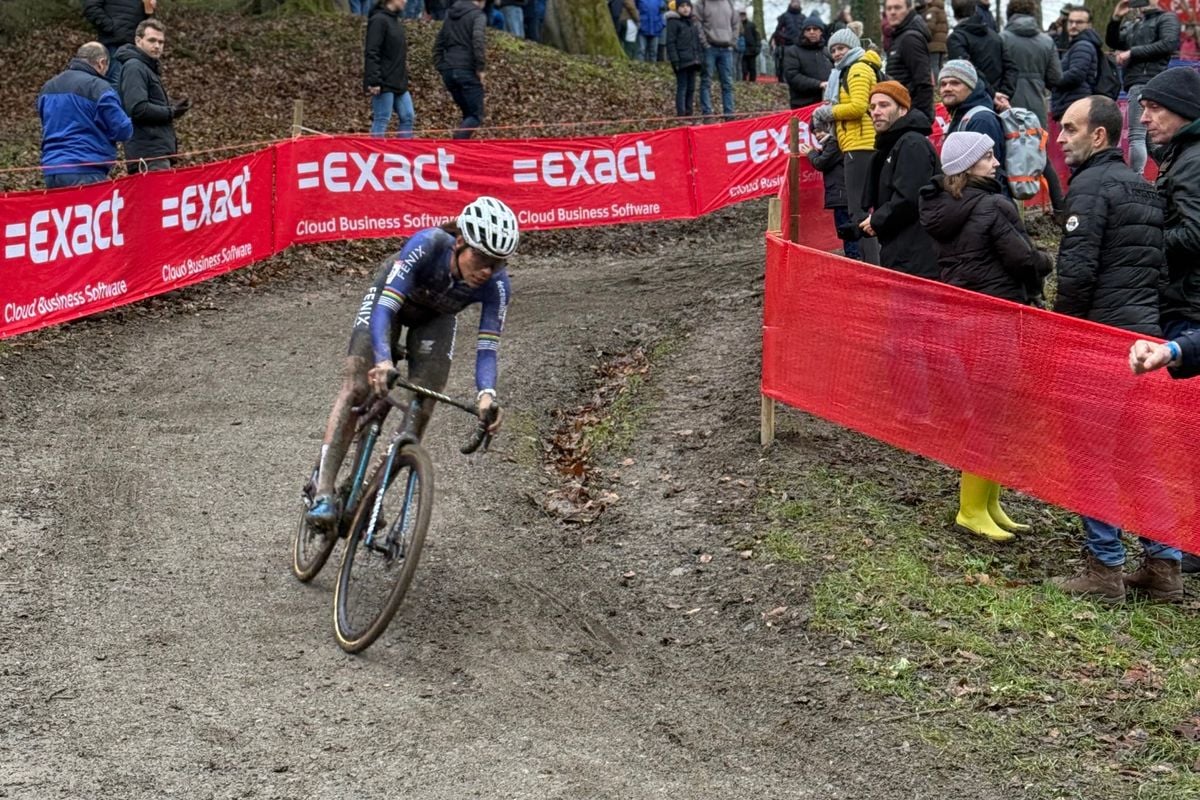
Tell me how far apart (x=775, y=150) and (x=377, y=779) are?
13375mm

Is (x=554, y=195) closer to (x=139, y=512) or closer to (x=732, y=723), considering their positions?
(x=139, y=512)

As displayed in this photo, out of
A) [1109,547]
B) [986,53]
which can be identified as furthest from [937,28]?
[1109,547]

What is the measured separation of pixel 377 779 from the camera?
221 inches

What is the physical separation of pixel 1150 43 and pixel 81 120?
10572 mm

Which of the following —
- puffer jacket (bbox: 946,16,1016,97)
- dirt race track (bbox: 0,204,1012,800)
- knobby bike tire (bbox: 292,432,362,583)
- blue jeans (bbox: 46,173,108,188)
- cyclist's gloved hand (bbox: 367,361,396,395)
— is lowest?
dirt race track (bbox: 0,204,1012,800)

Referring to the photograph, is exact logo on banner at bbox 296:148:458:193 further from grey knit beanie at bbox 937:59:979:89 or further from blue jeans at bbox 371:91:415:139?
grey knit beanie at bbox 937:59:979:89

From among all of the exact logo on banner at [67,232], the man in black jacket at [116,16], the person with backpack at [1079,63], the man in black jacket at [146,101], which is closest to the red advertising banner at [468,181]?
the man in black jacket at [146,101]

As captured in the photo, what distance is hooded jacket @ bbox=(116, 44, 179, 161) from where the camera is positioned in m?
13.9

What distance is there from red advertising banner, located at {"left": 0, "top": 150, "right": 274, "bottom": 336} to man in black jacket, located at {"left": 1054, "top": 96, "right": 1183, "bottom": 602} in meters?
→ 8.41

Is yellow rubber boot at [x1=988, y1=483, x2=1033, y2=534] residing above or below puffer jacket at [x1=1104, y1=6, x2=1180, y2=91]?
below

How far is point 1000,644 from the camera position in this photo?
22.7 ft

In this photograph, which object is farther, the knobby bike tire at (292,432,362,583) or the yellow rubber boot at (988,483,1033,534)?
the yellow rubber boot at (988,483,1033,534)

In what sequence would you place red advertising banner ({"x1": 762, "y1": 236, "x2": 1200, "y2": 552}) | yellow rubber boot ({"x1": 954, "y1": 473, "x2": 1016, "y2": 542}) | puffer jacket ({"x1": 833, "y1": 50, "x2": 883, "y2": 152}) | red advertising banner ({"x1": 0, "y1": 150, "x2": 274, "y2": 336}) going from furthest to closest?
1. red advertising banner ({"x1": 0, "y1": 150, "x2": 274, "y2": 336})
2. puffer jacket ({"x1": 833, "y1": 50, "x2": 883, "y2": 152})
3. yellow rubber boot ({"x1": 954, "y1": 473, "x2": 1016, "y2": 542})
4. red advertising banner ({"x1": 762, "y1": 236, "x2": 1200, "y2": 552})

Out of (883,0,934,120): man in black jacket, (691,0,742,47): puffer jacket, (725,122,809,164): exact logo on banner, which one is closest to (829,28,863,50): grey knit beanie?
(883,0,934,120): man in black jacket
